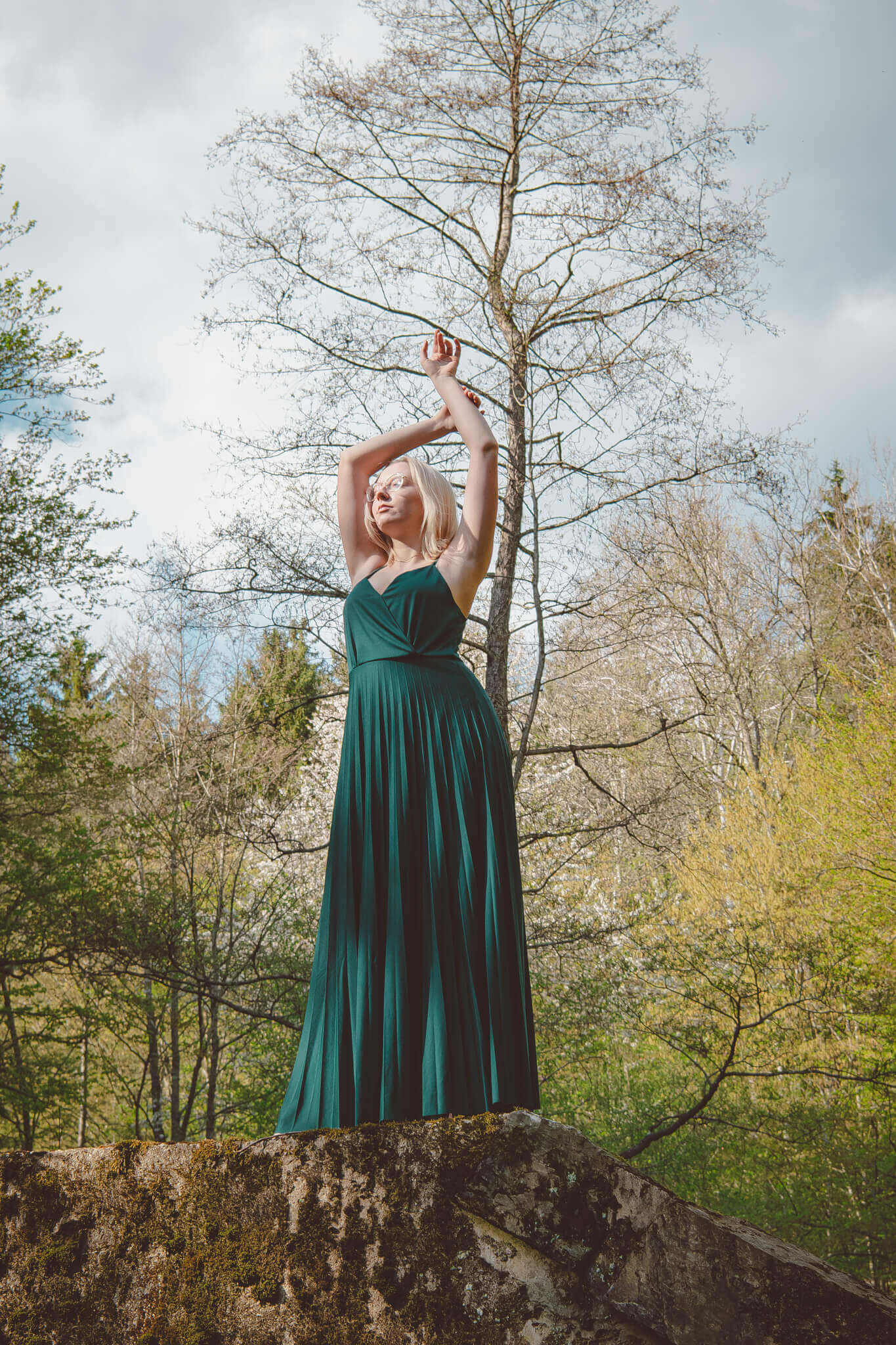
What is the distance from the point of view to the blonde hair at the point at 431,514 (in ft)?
9.53

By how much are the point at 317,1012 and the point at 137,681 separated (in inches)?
402

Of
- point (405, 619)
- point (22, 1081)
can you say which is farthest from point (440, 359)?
point (22, 1081)

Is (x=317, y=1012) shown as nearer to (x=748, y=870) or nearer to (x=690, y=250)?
(x=690, y=250)

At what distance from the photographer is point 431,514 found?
291cm

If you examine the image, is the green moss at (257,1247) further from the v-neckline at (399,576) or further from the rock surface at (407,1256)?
the v-neckline at (399,576)

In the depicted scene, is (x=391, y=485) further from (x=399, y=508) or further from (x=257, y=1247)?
(x=257, y=1247)

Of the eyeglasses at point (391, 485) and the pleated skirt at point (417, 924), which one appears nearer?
the pleated skirt at point (417, 924)

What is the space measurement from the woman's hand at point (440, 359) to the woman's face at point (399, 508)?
37cm

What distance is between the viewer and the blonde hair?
2.91m

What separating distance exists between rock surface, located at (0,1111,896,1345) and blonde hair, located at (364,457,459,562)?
1876 millimetres

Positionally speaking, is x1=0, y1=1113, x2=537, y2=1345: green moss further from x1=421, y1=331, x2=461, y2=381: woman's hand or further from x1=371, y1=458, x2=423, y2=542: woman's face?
x1=421, y1=331, x2=461, y2=381: woman's hand

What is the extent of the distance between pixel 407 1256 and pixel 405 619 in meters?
1.71

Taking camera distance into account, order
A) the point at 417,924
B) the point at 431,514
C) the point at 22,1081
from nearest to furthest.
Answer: the point at 417,924
the point at 431,514
the point at 22,1081

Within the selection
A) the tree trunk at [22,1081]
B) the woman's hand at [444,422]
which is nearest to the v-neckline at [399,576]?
the woman's hand at [444,422]
